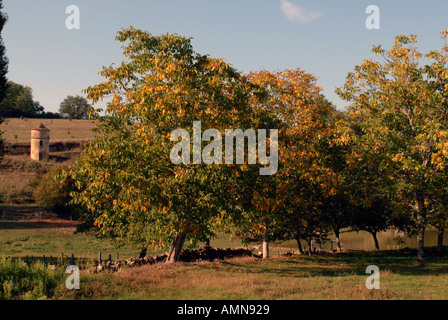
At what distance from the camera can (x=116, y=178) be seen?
55.9 ft

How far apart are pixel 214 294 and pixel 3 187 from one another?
71.3 m

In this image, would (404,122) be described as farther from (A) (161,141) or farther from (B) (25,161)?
(B) (25,161)

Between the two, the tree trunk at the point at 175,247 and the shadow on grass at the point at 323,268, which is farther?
the tree trunk at the point at 175,247

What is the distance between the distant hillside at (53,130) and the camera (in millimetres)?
102506

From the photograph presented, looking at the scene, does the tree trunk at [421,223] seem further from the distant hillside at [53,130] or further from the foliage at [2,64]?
the distant hillside at [53,130]

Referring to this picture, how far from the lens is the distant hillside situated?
336 ft

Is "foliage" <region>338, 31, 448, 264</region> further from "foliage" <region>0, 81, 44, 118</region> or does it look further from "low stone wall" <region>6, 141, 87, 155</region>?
"foliage" <region>0, 81, 44, 118</region>

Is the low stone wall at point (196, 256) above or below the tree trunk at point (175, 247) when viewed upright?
below

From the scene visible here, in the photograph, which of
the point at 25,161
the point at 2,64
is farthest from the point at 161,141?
the point at 25,161

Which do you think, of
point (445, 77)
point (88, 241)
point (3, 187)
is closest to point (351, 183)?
point (445, 77)

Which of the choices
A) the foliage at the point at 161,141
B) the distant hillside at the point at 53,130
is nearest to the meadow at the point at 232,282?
the foliage at the point at 161,141

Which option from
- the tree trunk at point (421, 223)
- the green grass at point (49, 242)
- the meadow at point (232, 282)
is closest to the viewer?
the meadow at point (232, 282)

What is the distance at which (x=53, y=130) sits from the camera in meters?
116

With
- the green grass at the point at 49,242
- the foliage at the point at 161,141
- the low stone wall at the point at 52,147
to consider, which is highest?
the low stone wall at the point at 52,147
